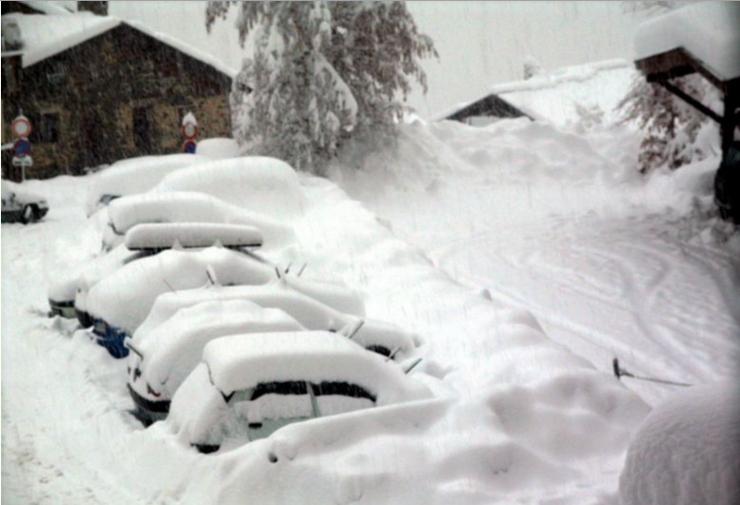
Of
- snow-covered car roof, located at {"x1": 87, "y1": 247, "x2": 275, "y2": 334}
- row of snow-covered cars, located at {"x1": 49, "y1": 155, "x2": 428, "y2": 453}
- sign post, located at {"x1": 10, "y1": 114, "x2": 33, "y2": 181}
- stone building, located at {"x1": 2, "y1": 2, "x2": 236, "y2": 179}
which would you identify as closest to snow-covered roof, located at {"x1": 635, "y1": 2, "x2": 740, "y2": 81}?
row of snow-covered cars, located at {"x1": 49, "y1": 155, "x2": 428, "y2": 453}

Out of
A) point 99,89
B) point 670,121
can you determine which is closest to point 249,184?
point 670,121

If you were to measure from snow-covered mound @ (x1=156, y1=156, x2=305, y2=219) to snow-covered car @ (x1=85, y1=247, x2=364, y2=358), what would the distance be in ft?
13.7

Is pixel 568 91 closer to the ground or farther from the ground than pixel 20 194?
farther from the ground

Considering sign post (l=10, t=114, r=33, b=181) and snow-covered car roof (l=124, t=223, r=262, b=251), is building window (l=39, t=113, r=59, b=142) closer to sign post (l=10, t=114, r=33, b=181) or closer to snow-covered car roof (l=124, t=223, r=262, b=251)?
sign post (l=10, t=114, r=33, b=181)

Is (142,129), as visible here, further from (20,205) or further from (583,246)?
(583,246)

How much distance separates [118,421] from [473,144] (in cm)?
1979

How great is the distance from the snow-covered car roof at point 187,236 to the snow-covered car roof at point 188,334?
2.58 metres

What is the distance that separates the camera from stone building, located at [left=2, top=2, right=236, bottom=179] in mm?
26688

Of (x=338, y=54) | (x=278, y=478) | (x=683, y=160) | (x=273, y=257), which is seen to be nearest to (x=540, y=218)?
(x=683, y=160)

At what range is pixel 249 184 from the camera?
12.6 metres

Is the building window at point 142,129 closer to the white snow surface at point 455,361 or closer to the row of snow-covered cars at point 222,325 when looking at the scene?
the white snow surface at point 455,361

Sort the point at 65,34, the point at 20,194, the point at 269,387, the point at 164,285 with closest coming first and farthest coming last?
1. the point at 269,387
2. the point at 164,285
3. the point at 20,194
4. the point at 65,34

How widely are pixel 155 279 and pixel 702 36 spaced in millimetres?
9126

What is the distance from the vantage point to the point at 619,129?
2686 cm
